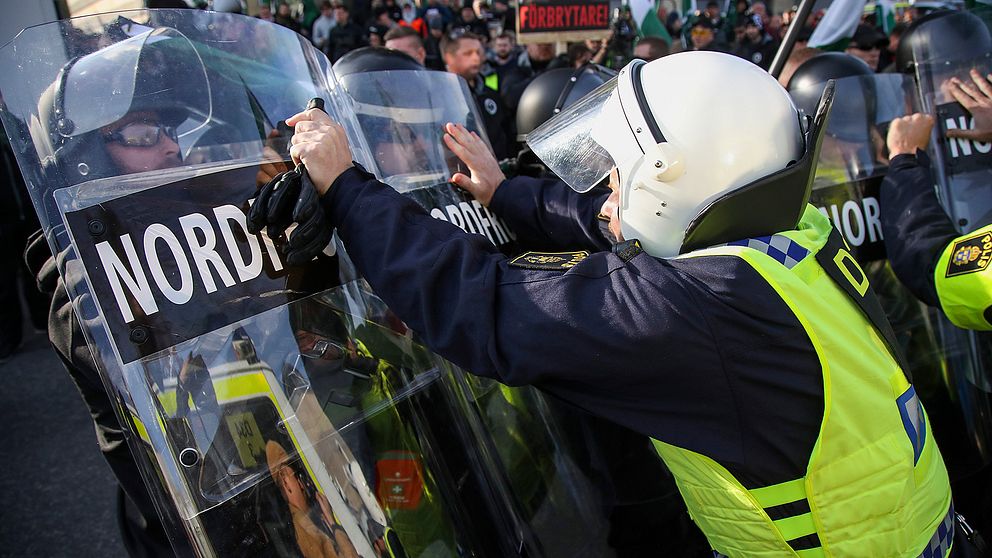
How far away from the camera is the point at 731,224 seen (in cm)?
122

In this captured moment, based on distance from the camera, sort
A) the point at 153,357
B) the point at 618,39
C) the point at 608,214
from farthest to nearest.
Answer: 1. the point at 618,39
2. the point at 608,214
3. the point at 153,357

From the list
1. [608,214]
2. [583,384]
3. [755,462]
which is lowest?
[755,462]

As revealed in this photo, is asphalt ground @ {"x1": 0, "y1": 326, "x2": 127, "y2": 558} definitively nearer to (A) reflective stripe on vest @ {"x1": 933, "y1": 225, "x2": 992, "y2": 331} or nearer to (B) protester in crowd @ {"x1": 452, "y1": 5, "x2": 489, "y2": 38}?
(A) reflective stripe on vest @ {"x1": 933, "y1": 225, "x2": 992, "y2": 331}

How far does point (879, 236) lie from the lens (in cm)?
241

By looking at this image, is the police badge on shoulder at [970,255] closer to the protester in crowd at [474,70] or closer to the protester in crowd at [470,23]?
the protester in crowd at [474,70]

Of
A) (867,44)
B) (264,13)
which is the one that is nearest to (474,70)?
(264,13)

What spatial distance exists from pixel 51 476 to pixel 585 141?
296 centimetres

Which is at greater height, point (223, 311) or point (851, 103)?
point (223, 311)

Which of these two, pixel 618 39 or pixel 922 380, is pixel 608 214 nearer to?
pixel 922 380

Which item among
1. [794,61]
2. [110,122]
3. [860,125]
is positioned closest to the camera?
[110,122]

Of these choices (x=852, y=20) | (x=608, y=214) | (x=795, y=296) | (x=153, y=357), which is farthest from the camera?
(x=852, y=20)

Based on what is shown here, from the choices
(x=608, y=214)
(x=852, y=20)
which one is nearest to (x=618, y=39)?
(x=852, y=20)

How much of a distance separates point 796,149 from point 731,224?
0.21m

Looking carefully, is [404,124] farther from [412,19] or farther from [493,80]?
[412,19]
